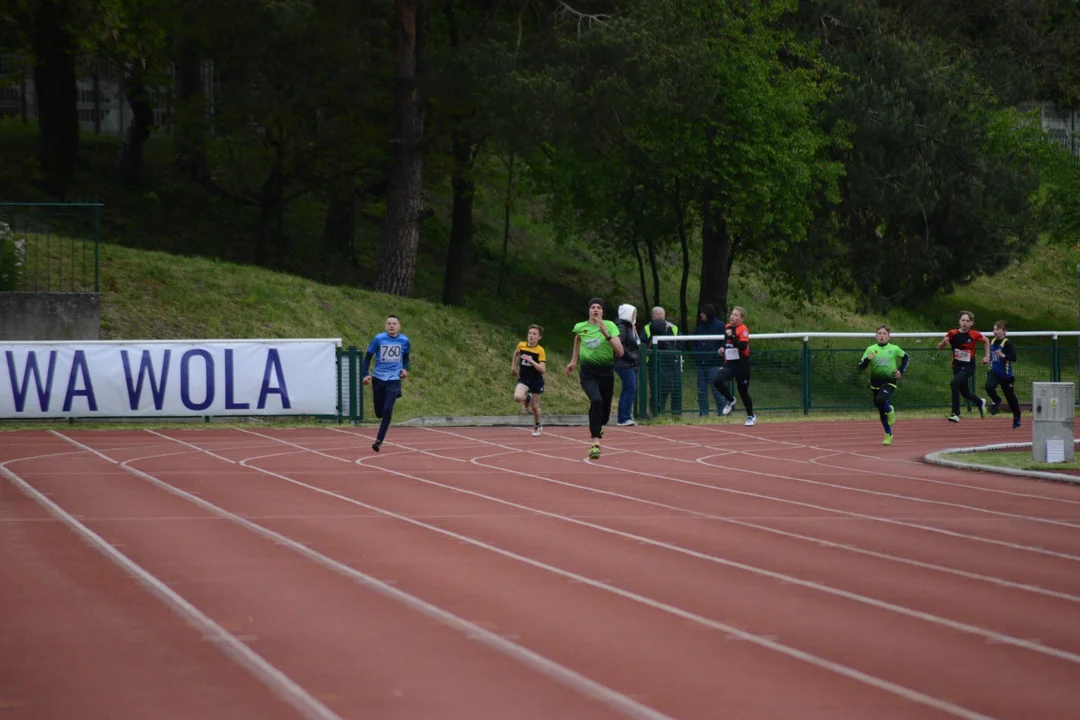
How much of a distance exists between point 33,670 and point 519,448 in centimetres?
1405

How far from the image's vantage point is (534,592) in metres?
9.73

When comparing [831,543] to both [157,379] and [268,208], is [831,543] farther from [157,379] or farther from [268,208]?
[268,208]

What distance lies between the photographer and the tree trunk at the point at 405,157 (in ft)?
118

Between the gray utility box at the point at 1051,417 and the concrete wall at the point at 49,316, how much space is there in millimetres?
17252

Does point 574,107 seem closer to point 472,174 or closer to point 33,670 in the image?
point 472,174

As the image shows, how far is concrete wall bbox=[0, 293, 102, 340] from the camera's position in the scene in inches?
1103

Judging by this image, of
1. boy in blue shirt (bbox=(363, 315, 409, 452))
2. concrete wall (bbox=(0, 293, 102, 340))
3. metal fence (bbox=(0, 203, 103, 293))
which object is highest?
metal fence (bbox=(0, 203, 103, 293))

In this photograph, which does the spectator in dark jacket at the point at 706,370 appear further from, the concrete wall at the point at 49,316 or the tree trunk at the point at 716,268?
the tree trunk at the point at 716,268

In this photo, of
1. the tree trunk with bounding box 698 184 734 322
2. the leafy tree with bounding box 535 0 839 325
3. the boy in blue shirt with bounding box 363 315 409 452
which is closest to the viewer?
the boy in blue shirt with bounding box 363 315 409 452

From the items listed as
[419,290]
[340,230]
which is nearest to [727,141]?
[419,290]

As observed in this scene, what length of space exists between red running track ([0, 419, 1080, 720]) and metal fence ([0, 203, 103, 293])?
12.4 m

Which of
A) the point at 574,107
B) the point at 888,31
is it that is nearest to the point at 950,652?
the point at 574,107

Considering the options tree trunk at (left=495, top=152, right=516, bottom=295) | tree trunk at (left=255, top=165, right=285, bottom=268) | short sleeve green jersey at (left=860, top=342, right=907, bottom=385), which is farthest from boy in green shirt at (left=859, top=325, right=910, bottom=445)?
tree trunk at (left=255, top=165, right=285, bottom=268)

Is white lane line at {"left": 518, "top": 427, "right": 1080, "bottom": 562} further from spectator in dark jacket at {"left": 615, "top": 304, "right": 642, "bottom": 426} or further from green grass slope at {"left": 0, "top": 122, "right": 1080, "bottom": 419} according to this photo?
green grass slope at {"left": 0, "top": 122, "right": 1080, "bottom": 419}
